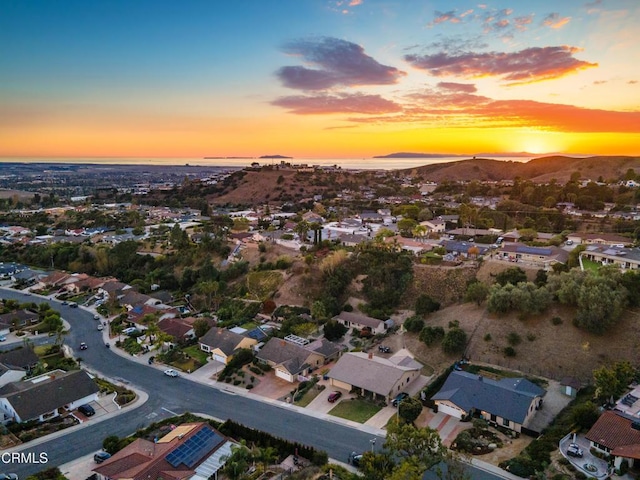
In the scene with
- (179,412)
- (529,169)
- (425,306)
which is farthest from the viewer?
(529,169)

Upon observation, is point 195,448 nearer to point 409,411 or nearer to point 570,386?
point 409,411

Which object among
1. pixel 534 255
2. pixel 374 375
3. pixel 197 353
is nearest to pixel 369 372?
pixel 374 375

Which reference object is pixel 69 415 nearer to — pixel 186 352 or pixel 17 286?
pixel 186 352

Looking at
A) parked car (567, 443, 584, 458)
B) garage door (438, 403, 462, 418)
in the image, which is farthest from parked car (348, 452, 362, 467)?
parked car (567, 443, 584, 458)

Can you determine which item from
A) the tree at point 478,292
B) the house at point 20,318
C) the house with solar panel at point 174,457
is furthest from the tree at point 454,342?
the house at point 20,318

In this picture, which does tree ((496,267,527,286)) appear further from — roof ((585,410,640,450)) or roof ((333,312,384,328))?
roof ((585,410,640,450))

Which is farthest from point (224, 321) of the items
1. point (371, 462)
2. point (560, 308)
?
point (560, 308)

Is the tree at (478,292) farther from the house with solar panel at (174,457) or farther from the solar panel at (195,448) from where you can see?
the solar panel at (195,448)

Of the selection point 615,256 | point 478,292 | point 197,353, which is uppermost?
point 615,256
